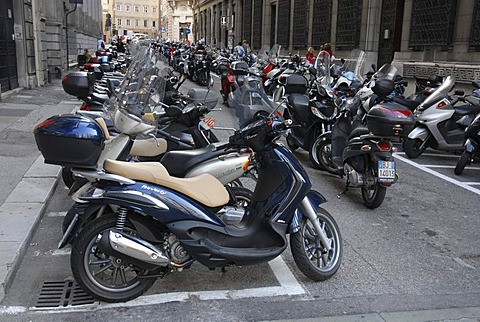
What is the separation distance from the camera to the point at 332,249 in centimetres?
402

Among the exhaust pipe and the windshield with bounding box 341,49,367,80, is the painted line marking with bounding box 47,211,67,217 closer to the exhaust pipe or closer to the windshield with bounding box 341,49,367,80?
the exhaust pipe

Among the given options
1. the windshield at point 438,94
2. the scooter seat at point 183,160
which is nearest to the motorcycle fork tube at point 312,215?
the scooter seat at point 183,160

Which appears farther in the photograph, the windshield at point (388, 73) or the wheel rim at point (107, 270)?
the windshield at point (388, 73)

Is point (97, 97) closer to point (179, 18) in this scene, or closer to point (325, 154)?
point (325, 154)

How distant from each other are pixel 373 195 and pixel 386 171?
0.43m

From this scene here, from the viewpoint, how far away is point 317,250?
13.1 ft

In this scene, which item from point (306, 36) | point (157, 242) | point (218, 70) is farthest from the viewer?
point (306, 36)

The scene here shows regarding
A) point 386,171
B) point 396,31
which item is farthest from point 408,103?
point 396,31

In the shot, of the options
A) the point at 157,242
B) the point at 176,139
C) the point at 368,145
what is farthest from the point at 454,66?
the point at 157,242

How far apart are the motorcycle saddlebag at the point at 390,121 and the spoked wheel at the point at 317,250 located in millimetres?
1781

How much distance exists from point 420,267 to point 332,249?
913 mm

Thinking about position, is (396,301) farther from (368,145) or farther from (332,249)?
(368,145)

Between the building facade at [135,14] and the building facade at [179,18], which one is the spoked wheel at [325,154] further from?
the building facade at [135,14]

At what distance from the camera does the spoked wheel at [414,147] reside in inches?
334
